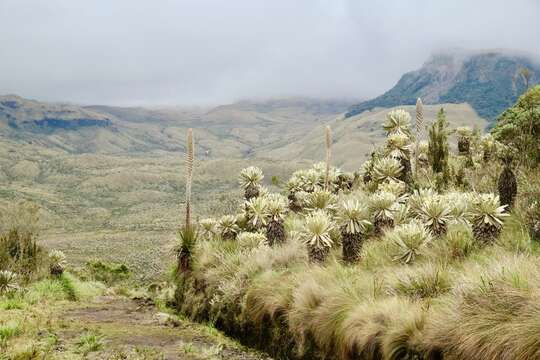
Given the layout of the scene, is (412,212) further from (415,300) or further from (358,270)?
(415,300)

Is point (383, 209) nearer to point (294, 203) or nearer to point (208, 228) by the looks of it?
point (294, 203)

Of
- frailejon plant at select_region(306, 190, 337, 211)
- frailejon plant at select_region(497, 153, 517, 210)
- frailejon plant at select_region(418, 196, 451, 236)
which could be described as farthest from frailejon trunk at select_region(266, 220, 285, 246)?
frailejon plant at select_region(497, 153, 517, 210)

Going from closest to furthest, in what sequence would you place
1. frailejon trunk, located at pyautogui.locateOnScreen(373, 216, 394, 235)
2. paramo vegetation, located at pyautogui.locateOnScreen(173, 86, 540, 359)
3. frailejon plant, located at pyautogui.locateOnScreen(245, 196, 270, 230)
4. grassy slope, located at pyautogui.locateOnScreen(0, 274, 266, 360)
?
paramo vegetation, located at pyautogui.locateOnScreen(173, 86, 540, 359) < grassy slope, located at pyautogui.locateOnScreen(0, 274, 266, 360) < frailejon trunk, located at pyautogui.locateOnScreen(373, 216, 394, 235) < frailejon plant, located at pyautogui.locateOnScreen(245, 196, 270, 230)

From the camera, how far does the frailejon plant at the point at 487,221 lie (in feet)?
31.8

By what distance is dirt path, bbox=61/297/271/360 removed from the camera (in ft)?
33.6

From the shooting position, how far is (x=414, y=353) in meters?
6.89

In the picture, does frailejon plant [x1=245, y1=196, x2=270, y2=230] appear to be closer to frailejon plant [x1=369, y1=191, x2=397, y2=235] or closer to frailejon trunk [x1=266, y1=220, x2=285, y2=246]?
frailejon trunk [x1=266, y1=220, x2=285, y2=246]

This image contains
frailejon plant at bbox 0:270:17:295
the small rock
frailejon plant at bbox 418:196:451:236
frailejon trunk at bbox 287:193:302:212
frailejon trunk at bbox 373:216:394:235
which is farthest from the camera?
frailejon plant at bbox 0:270:17:295

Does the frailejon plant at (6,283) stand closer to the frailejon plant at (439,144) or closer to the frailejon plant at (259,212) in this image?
the frailejon plant at (259,212)

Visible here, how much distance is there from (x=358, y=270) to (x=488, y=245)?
7.71 ft

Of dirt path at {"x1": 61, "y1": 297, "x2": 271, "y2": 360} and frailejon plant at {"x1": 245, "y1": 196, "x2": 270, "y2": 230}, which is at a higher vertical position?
frailejon plant at {"x1": 245, "y1": 196, "x2": 270, "y2": 230}

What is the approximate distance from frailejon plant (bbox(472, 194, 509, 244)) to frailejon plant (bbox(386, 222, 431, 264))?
35.2 inches

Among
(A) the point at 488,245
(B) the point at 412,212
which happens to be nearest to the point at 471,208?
(A) the point at 488,245

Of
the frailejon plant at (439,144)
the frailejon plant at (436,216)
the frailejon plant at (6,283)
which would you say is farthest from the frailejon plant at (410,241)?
the frailejon plant at (6,283)
